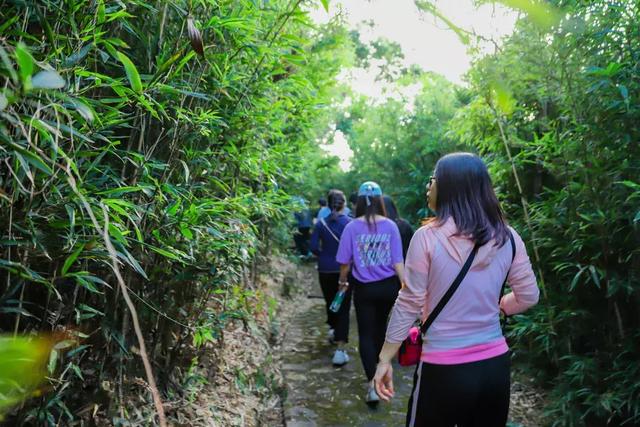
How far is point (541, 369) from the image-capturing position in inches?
187

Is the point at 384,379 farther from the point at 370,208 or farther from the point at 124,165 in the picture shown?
the point at 370,208

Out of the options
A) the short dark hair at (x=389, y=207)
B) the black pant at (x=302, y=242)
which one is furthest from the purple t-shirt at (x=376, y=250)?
the black pant at (x=302, y=242)

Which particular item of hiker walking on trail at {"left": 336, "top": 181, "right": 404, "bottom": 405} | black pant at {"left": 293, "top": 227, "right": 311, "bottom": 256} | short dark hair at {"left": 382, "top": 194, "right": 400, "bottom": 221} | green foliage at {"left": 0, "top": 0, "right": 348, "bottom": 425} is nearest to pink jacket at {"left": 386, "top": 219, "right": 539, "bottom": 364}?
green foliage at {"left": 0, "top": 0, "right": 348, "bottom": 425}

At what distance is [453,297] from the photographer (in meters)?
2.16

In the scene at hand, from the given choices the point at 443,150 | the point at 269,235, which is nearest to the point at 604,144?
the point at 269,235

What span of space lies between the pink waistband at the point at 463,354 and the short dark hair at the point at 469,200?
1.45 ft

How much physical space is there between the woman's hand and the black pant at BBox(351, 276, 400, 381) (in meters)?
2.01

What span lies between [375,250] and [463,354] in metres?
2.27

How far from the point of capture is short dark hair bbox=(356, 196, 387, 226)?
14.5 feet

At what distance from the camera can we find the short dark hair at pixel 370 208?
14.5ft

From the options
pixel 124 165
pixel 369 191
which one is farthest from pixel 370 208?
pixel 124 165

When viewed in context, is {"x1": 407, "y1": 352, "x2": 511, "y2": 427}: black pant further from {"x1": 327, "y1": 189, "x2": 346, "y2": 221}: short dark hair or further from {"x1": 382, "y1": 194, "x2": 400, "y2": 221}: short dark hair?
{"x1": 327, "y1": 189, "x2": 346, "y2": 221}: short dark hair

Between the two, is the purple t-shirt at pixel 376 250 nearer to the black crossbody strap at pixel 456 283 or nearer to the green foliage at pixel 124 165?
the green foliage at pixel 124 165

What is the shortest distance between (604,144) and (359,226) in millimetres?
1976
